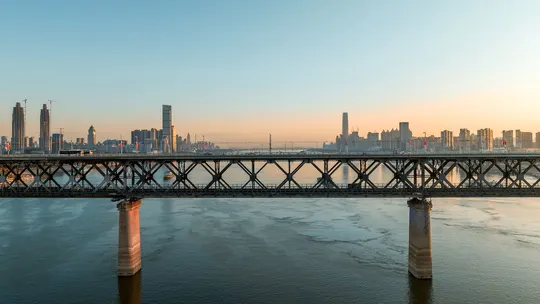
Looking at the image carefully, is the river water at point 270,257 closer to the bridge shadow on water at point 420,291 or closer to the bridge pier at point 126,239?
the bridge shadow on water at point 420,291

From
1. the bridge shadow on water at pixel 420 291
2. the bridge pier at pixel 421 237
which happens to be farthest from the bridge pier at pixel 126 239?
the bridge pier at pixel 421 237

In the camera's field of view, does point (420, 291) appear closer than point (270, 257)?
Yes

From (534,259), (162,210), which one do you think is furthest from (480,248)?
(162,210)

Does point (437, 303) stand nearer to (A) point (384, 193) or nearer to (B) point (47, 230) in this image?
(A) point (384, 193)

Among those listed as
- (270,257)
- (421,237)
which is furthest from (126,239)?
(421,237)

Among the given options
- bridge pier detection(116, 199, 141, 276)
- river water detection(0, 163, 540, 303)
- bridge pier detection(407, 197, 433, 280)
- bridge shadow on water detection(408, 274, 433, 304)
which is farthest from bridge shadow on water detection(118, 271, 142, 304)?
bridge pier detection(407, 197, 433, 280)

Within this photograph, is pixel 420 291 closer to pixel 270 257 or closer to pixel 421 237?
pixel 421 237
